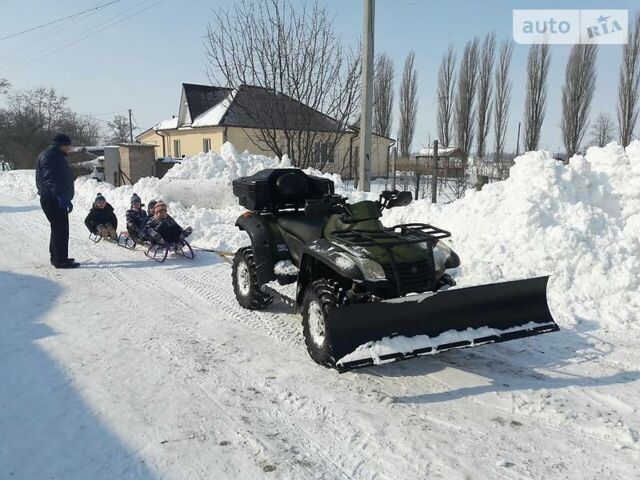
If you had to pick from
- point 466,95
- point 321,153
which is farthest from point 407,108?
point 321,153

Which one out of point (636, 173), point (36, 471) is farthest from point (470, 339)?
point (636, 173)

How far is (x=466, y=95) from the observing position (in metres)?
34.1

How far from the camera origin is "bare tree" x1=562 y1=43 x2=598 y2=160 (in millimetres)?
30078

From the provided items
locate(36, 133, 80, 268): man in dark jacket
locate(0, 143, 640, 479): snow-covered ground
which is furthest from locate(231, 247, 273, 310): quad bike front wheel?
locate(36, 133, 80, 268): man in dark jacket

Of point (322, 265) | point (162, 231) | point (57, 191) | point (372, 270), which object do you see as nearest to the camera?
point (372, 270)

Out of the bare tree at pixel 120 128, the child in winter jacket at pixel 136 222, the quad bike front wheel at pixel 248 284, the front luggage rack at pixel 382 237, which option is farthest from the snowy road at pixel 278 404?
the bare tree at pixel 120 128

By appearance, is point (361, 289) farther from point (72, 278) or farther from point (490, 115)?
point (490, 115)

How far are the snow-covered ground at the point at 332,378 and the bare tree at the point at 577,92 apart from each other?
26.2m

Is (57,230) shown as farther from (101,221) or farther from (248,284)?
(248,284)

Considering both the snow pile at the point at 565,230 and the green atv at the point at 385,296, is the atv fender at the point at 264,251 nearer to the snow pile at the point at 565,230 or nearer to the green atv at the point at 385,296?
the green atv at the point at 385,296

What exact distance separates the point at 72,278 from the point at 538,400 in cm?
608

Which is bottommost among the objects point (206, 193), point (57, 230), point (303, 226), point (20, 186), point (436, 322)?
point (436, 322)

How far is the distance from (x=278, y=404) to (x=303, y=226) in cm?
193

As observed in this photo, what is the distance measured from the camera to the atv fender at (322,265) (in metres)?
3.88
